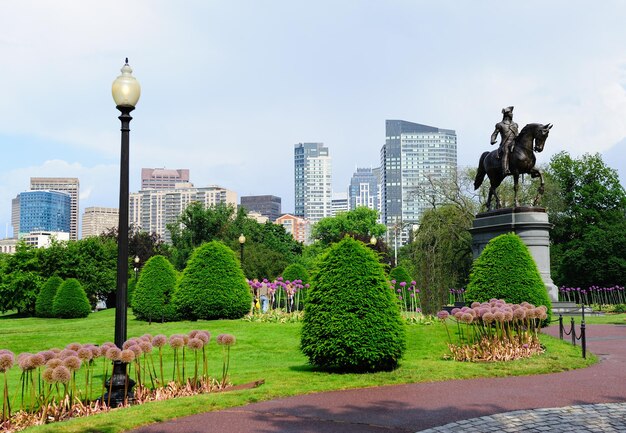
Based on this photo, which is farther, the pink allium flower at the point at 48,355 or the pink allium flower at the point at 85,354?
the pink allium flower at the point at 85,354

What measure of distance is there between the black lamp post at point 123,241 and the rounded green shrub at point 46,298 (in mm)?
30198

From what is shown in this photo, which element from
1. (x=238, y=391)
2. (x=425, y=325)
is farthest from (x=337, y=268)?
(x=425, y=325)

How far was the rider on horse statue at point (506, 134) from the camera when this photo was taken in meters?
23.0

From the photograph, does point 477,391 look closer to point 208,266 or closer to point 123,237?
point 123,237

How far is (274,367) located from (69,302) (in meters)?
25.6

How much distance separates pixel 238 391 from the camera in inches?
353

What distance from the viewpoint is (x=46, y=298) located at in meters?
36.5

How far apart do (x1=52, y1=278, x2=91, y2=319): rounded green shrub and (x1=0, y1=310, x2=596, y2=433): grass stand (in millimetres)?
15199

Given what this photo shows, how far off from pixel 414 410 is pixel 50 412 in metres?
4.74

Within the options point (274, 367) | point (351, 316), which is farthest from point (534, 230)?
point (351, 316)

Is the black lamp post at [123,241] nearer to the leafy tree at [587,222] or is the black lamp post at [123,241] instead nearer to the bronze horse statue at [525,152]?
the bronze horse statue at [525,152]

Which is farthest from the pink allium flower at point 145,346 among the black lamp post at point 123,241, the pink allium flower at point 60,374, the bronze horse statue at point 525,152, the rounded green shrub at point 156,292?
the bronze horse statue at point 525,152

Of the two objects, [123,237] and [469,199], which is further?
[469,199]

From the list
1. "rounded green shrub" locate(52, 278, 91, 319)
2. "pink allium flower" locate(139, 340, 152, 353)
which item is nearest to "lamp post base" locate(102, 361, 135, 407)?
"pink allium flower" locate(139, 340, 152, 353)
